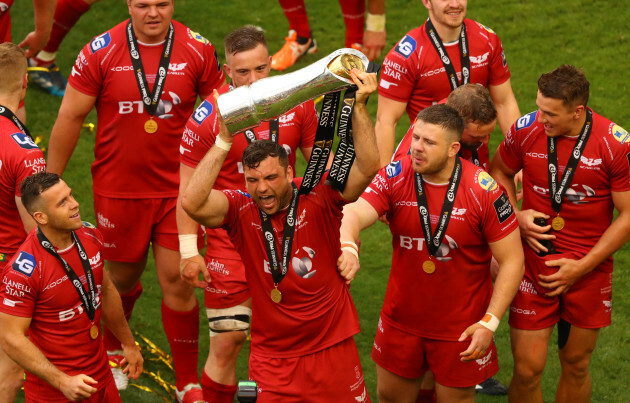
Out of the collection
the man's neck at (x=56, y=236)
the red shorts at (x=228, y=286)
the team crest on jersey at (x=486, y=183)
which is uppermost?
the team crest on jersey at (x=486, y=183)

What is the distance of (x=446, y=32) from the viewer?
23.3 feet

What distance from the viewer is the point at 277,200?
17.5 ft

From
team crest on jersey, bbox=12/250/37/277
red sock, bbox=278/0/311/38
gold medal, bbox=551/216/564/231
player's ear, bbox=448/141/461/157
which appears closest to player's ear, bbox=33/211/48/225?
team crest on jersey, bbox=12/250/37/277

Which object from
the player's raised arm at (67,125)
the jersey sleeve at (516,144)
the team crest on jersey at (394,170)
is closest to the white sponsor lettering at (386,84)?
the jersey sleeve at (516,144)

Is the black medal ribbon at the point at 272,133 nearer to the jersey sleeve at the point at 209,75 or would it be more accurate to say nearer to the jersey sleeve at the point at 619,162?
the jersey sleeve at the point at 209,75

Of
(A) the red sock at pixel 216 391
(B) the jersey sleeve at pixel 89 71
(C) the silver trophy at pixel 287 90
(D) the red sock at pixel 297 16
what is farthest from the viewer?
(D) the red sock at pixel 297 16

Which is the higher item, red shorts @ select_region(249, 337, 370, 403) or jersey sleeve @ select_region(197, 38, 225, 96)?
jersey sleeve @ select_region(197, 38, 225, 96)

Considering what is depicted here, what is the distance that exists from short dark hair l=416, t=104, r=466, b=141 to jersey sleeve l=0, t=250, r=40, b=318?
89.4 inches

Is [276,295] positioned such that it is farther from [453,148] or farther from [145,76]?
[145,76]

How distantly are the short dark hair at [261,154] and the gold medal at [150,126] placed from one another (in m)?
1.71

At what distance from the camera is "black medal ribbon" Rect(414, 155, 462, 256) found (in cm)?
573

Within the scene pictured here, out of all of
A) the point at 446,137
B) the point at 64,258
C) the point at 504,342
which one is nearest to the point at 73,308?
the point at 64,258

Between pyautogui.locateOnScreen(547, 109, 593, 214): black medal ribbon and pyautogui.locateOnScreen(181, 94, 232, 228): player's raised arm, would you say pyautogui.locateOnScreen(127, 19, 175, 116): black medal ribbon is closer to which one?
pyautogui.locateOnScreen(181, 94, 232, 228): player's raised arm

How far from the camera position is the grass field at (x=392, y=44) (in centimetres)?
820
